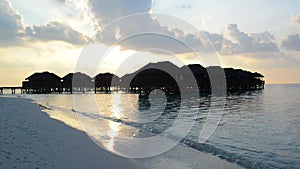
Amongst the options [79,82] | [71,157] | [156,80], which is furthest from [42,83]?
[71,157]

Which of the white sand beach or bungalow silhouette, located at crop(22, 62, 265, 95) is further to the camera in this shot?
bungalow silhouette, located at crop(22, 62, 265, 95)

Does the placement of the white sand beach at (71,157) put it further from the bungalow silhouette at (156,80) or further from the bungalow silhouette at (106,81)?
the bungalow silhouette at (106,81)

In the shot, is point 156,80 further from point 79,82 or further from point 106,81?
point 79,82

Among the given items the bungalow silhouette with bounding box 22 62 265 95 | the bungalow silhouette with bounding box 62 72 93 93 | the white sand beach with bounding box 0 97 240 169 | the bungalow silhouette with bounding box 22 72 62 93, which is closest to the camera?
the white sand beach with bounding box 0 97 240 169

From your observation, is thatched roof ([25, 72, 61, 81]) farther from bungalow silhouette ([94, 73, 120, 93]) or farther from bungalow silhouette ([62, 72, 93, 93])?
bungalow silhouette ([94, 73, 120, 93])

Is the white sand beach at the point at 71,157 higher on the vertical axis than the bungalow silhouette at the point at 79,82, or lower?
lower

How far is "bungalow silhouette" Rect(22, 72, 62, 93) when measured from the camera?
64750mm

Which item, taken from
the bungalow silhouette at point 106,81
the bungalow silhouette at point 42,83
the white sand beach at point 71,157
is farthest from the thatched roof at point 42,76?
the white sand beach at point 71,157

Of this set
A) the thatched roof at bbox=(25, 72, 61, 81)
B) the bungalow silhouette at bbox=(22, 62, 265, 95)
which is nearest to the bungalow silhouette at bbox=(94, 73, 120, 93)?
the bungalow silhouette at bbox=(22, 62, 265, 95)

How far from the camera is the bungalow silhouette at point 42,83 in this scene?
64.8 metres

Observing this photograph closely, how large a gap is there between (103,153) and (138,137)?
4.17 m

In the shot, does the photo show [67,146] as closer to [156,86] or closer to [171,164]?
[171,164]

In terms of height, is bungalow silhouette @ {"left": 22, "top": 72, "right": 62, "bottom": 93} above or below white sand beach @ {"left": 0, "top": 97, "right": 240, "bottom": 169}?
above

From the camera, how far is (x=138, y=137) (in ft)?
40.9
